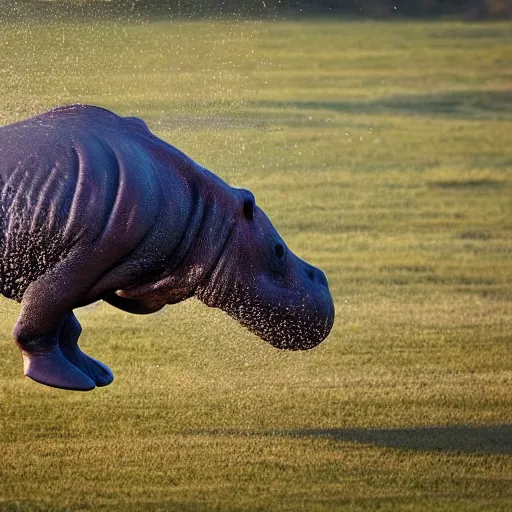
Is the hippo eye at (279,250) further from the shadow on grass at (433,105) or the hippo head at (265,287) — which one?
the shadow on grass at (433,105)

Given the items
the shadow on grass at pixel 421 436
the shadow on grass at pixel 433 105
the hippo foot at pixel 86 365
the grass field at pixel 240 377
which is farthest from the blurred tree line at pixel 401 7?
the hippo foot at pixel 86 365

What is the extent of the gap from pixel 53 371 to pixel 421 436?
114 cm

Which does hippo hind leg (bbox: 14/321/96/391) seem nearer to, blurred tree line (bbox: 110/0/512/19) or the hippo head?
the hippo head

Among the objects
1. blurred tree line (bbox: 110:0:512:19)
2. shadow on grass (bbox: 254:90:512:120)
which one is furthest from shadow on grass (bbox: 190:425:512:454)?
blurred tree line (bbox: 110:0:512:19)

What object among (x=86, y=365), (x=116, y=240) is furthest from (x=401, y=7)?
(x=116, y=240)

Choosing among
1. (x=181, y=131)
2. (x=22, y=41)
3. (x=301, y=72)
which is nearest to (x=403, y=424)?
(x=181, y=131)

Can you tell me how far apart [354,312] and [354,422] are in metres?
0.92

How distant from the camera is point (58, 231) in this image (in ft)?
7.18

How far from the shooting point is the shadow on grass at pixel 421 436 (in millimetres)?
3113

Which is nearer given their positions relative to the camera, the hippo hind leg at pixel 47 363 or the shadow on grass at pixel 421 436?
the hippo hind leg at pixel 47 363

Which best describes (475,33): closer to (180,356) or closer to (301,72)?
(301,72)

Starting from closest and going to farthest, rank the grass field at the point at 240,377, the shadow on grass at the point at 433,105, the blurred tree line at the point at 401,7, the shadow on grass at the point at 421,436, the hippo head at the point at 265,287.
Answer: the hippo head at the point at 265,287
the grass field at the point at 240,377
the shadow on grass at the point at 421,436
the shadow on grass at the point at 433,105
the blurred tree line at the point at 401,7

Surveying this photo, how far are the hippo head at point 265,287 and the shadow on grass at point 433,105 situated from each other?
4367 mm

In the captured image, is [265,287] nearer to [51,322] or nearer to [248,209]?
[248,209]
